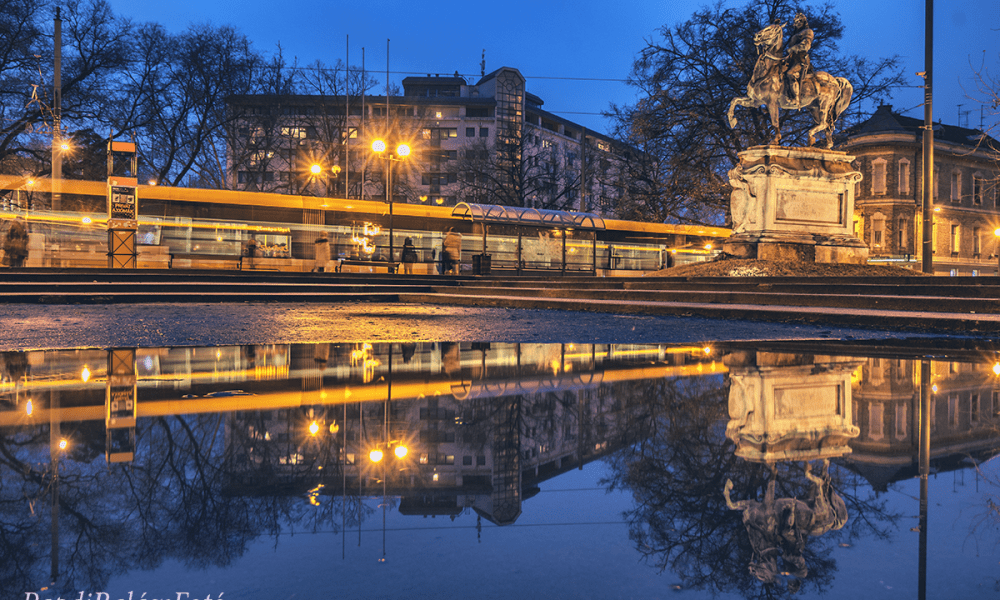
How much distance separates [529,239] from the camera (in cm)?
2784

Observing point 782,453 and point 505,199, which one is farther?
point 505,199

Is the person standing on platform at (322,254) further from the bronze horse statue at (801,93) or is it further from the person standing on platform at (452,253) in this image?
the bronze horse statue at (801,93)

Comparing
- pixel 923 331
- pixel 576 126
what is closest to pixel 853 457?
pixel 923 331

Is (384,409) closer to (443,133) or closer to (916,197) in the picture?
(916,197)

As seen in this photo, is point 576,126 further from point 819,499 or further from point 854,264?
point 819,499

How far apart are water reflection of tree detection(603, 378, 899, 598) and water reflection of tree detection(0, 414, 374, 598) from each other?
0.83 meters

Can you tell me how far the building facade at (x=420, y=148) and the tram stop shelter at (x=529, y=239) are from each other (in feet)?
14.1

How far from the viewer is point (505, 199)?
4400cm

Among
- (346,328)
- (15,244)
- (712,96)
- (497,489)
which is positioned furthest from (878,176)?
(497,489)

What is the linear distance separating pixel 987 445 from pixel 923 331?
22.2ft

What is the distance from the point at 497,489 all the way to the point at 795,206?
674 inches

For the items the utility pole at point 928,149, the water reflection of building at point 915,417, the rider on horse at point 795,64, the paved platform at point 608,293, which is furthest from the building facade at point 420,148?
the water reflection of building at point 915,417

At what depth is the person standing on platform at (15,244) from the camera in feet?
68.7

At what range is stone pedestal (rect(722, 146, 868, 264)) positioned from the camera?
17.0 metres
